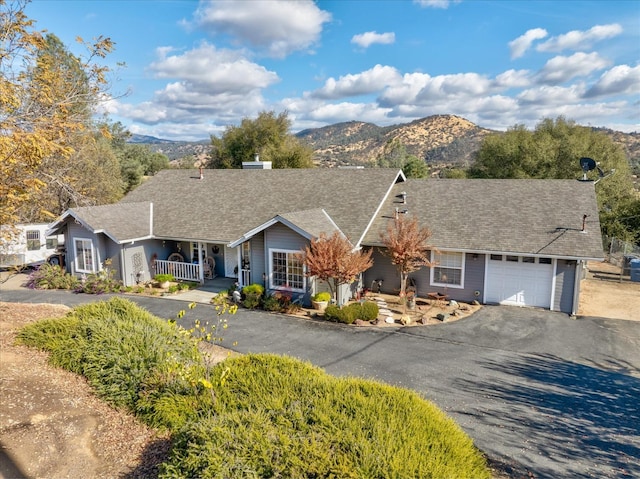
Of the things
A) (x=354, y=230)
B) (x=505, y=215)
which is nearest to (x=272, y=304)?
(x=354, y=230)

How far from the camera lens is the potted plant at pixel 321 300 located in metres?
16.1

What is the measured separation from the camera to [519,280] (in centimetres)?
1661

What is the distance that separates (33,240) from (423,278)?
2349 cm

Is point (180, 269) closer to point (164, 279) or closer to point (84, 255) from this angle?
point (164, 279)

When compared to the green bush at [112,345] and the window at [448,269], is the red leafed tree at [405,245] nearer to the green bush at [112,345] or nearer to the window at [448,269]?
the window at [448,269]

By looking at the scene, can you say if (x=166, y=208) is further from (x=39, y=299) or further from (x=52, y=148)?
(x=52, y=148)

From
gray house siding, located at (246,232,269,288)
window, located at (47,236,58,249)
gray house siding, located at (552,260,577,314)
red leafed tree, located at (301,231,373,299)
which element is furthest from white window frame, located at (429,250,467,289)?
window, located at (47,236,58,249)

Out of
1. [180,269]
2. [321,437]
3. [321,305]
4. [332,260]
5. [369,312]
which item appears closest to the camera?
[321,437]

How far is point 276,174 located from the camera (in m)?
24.9

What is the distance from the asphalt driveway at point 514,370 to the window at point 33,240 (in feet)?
29.3

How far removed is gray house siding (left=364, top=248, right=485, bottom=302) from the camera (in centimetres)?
1716

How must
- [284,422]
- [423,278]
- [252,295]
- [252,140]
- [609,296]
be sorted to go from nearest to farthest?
[284,422] < [252,295] < [423,278] < [609,296] < [252,140]

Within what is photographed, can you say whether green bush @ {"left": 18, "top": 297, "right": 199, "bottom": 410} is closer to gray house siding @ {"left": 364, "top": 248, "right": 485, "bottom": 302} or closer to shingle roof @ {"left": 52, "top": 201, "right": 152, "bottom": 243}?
shingle roof @ {"left": 52, "top": 201, "right": 152, "bottom": 243}

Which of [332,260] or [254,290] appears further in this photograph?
[254,290]
